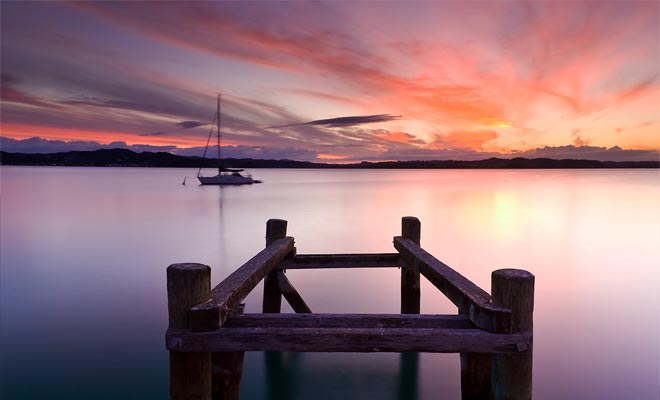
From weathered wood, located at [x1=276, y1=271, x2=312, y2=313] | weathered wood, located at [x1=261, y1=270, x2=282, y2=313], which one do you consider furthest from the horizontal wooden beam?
weathered wood, located at [x1=261, y1=270, x2=282, y2=313]

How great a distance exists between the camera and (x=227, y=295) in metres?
3.60

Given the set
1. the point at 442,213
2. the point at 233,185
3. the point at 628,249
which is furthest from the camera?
the point at 233,185

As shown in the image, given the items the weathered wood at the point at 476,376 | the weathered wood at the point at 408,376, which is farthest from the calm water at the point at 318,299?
the weathered wood at the point at 476,376

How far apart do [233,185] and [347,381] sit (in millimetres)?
68857

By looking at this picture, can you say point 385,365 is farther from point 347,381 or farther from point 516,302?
point 516,302

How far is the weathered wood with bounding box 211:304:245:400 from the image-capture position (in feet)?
14.1

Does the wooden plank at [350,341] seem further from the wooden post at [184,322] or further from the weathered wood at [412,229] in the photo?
the weathered wood at [412,229]

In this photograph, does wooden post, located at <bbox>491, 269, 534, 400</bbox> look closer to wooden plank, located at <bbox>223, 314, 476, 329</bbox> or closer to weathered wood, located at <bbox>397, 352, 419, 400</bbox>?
wooden plank, located at <bbox>223, 314, 476, 329</bbox>

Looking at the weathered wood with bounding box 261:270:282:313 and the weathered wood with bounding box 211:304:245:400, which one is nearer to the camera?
the weathered wood with bounding box 211:304:245:400

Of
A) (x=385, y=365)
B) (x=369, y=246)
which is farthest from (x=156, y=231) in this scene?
(x=385, y=365)

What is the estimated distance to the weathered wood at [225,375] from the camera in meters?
4.29

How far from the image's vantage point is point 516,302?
3.24 m

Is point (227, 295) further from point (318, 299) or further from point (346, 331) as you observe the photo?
point (318, 299)

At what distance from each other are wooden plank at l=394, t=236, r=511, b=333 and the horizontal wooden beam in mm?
1553
